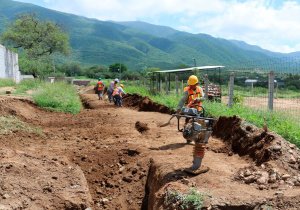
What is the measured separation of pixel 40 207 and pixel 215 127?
6136mm

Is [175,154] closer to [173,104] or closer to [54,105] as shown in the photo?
[173,104]

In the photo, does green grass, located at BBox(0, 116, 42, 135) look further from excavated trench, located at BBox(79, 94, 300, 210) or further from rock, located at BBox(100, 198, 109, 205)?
excavated trench, located at BBox(79, 94, 300, 210)

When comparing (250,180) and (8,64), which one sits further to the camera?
(8,64)

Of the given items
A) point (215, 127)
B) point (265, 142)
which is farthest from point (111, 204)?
point (215, 127)

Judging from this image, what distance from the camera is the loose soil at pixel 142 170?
19.1 ft

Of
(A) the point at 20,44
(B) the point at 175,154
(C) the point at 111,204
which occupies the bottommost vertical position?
(C) the point at 111,204

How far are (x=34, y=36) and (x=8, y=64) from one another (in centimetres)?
1877

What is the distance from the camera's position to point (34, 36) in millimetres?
54812

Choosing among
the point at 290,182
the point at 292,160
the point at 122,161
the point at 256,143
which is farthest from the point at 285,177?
the point at 122,161

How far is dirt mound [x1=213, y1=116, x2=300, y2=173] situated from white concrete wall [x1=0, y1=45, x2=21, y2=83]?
27.0 meters

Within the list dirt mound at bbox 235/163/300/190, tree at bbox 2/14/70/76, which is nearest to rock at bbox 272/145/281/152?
dirt mound at bbox 235/163/300/190

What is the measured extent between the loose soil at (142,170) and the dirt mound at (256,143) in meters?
0.02

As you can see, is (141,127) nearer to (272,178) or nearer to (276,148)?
(276,148)

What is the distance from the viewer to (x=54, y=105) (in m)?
18.4
